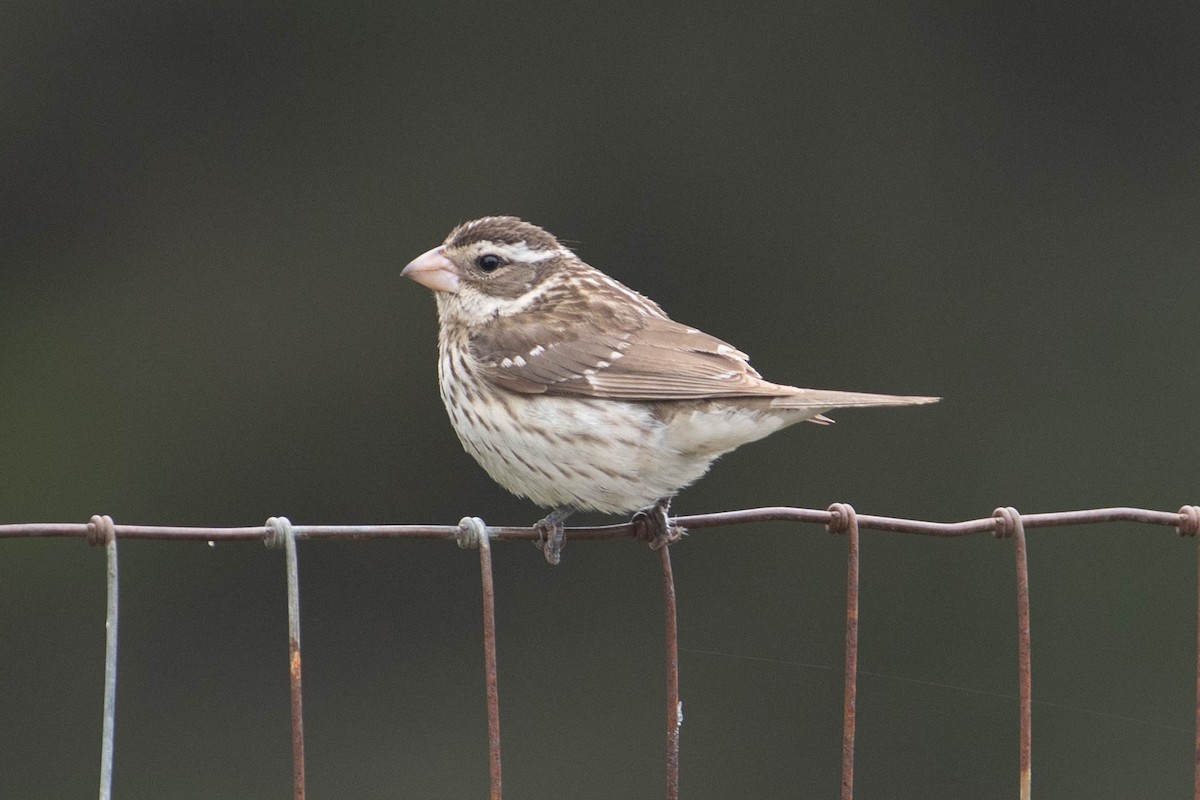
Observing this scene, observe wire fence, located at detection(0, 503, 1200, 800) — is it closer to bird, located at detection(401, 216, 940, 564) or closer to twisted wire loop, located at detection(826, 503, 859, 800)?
twisted wire loop, located at detection(826, 503, 859, 800)

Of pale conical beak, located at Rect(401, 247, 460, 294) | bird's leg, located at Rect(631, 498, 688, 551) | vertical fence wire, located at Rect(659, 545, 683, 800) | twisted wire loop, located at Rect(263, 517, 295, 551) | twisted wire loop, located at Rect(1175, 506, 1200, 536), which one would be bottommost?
vertical fence wire, located at Rect(659, 545, 683, 800)

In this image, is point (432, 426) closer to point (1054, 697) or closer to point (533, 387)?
point (1054, 697)

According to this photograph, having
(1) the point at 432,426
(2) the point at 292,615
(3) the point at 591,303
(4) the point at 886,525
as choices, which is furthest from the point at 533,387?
(1) the point at 432,426

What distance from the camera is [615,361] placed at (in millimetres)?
3189

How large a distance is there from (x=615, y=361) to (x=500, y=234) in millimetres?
561

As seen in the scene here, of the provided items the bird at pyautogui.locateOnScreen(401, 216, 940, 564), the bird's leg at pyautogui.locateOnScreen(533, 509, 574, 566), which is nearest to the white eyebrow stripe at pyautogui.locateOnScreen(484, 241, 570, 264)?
the bird at pyautogui.locateOnScreen(401, 216, 940, 564)

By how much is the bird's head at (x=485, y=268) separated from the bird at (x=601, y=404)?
0.18ft

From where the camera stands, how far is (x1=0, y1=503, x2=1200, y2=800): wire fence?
6.89 feet

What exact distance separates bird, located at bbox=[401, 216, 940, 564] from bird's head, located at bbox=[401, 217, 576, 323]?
6cm

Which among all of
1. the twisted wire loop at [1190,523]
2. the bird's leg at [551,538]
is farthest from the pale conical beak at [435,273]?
the twisted wire loop at [1190,523]

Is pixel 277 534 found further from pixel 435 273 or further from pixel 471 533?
pixel 435 273

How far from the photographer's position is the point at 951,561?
5.83 m

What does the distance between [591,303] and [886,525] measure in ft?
3.61

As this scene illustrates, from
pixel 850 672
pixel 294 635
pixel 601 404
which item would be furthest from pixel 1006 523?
pixel 294 635
